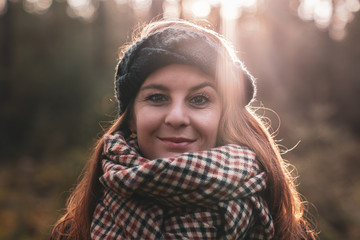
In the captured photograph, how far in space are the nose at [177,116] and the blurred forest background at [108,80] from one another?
5889 mm

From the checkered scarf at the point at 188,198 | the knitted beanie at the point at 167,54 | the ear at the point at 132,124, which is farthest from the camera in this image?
the ear at the point at 132,124

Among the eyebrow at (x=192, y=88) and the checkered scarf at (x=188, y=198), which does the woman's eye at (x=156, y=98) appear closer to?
the eyebrow at (x=192, y=88)

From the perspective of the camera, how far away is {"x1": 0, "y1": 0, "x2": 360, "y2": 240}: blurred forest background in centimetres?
838

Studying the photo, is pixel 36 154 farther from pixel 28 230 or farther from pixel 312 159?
pixel 312 159

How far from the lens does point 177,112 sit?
68.4 inches

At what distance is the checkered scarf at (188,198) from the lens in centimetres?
163

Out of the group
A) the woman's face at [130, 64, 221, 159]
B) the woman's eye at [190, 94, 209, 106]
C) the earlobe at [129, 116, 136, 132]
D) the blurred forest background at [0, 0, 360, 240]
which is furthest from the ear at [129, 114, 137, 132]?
the blurred forest background at [0, 0, 360, 240]

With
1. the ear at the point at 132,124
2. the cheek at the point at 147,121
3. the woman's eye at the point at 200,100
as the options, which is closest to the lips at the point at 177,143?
the cheek at the point at 147,121

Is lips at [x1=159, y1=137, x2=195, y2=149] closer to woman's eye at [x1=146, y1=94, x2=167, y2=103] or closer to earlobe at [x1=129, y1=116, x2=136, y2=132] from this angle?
woman's eye at [x1=146, y1=94, x2=167, y2=103]

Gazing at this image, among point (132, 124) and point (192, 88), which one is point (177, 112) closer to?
point (192, 88)

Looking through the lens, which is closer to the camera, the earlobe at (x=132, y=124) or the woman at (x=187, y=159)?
the woman at (x=187, y=159)

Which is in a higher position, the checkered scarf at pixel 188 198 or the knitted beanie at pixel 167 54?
the knitted beanie at pixel 167 54

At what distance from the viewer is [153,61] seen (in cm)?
179

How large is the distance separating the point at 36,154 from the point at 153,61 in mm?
12843
